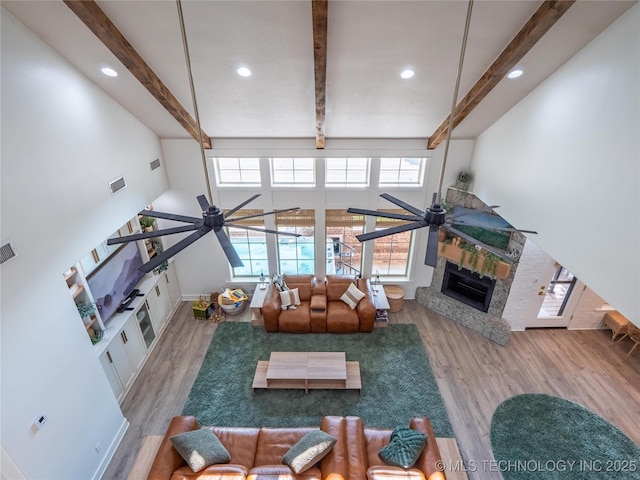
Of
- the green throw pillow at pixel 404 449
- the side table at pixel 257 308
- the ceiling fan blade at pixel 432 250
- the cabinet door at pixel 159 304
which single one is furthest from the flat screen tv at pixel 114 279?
the ceiling fan blade at pixel 432 250

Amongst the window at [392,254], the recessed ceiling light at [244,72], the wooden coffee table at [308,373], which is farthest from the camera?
the window at [392,254]

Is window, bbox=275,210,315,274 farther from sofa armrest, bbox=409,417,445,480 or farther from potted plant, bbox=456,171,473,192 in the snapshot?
sofa armrest, bbox=409,417,445,480

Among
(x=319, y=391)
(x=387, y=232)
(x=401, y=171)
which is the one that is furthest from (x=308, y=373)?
(x=401, y=171)

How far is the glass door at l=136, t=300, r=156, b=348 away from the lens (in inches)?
223

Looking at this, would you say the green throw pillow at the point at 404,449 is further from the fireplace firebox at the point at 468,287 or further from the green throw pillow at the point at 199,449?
the fireplace firebox at the point at 468,287

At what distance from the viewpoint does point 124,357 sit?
517cm

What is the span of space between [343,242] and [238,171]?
2.73 m

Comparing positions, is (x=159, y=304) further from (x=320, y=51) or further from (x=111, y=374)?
(x=320, y=51)

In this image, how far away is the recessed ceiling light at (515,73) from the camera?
4074 mm

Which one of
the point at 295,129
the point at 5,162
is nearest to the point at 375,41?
the point at 295,129

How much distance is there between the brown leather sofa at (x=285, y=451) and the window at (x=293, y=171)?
176 inches

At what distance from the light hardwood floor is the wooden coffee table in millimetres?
1387

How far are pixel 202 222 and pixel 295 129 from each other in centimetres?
352

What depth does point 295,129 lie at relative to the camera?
5816mm
